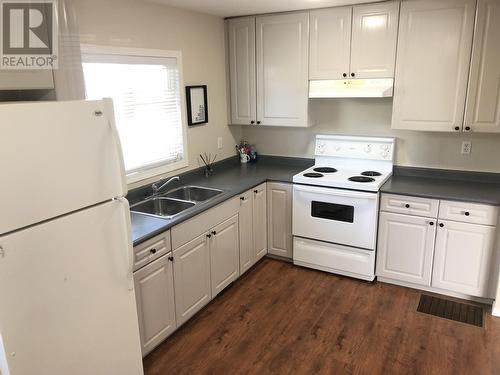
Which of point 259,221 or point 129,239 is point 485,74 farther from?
point 129,239

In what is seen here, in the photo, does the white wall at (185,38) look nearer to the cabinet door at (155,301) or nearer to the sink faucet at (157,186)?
the sink faucet at (157,186)

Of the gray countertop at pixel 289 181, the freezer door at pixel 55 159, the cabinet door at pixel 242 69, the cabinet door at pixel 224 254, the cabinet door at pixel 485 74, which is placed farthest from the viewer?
the cabinet door at pixel 242 69

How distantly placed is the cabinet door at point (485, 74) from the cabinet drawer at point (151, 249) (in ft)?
7.87

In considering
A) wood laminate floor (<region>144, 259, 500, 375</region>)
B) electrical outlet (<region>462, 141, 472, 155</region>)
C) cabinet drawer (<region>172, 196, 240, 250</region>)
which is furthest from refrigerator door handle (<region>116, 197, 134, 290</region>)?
electrical outlet (<region>462, 141, 472, 155</region>)

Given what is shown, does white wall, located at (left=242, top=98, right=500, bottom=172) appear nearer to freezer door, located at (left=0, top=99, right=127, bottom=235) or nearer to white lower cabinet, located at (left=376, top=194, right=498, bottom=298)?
white lower cabinet, located at (left=376, top=194, right=498, bottom=298)

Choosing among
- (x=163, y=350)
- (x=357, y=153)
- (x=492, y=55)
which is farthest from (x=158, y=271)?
(x=492, y=55)

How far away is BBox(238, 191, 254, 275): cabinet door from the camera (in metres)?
3.35

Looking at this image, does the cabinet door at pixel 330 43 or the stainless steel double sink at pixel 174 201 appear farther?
the cabinet door at pixel 330 43

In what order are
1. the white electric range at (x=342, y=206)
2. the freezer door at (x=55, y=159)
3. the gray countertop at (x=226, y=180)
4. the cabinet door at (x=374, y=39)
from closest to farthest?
the freezer door at (x=55, y=159)
the gray countertop at (x=226, y=180)
the cabinet door at (x=374, y=39)
the white electric range at (x=342, y=206)

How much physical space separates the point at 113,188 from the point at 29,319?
63 cm

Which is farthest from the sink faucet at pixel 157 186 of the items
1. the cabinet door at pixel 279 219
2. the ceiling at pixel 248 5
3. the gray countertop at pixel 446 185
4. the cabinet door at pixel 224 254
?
the gray countertop at pixel 446 185

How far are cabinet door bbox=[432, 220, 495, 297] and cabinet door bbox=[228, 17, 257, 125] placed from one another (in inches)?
79.3

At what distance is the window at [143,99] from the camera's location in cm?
265

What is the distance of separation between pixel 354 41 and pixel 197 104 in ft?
4.74
